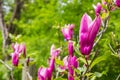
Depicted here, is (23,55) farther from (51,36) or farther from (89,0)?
(51,36)

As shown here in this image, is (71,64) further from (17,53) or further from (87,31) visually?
(17,53)

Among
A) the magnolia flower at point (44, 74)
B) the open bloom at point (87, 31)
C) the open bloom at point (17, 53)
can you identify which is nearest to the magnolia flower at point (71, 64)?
the magnolia flower at point (44, 74)

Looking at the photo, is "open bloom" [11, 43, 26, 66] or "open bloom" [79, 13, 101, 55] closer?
"open bloom" [79, 13, 101, 55]

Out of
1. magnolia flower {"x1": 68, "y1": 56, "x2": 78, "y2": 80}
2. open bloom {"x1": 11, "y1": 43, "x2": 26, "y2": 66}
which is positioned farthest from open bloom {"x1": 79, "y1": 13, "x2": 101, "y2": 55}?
open bloom {"x1": 11, "y1": 43, "x2": 26, "y2": 66}

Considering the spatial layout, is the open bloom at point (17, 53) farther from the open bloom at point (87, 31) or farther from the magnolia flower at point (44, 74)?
the open bloom at point (87, 31)

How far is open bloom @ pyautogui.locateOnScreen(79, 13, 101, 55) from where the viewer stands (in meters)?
1.44

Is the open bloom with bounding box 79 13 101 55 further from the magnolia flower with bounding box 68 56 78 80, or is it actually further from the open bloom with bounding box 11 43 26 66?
the open bloom with bounding box 11 43 26 66

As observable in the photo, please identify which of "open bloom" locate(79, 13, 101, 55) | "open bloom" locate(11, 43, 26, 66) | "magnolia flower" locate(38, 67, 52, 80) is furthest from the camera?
"open bloom" locate(11, 43, 26, 66)

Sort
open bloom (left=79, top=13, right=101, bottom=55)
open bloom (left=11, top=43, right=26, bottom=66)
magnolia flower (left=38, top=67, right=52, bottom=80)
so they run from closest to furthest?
open bloom (left=79, top=13, right=101, bottom=55), magnolia flower (left=38, top=67, right=52, bottom=80), open bloom (left=11, top=43, right=26, bottom=66)

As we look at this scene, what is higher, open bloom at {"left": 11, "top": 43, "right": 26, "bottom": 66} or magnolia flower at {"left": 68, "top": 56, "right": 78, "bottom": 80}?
magnolia flower at {"left": 68, "top": 56, "right": 78, "bottom": 80}

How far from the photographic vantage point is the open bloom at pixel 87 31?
144 centimetres

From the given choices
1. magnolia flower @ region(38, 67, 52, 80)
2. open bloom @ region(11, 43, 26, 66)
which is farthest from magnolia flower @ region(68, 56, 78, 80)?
open bloom @ region(11, 43, 26, 66)

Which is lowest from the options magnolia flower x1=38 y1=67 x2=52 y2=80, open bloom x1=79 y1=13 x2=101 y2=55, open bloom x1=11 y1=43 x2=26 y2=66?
open bloom x1=11 y1=43 x2=26 y2=66

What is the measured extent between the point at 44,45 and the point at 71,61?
2436 millimetres
